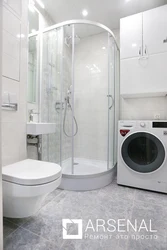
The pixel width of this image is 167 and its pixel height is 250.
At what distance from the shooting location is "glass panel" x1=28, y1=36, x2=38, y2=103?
1.92 meters

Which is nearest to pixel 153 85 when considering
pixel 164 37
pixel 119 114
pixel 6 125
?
pixel 164 37

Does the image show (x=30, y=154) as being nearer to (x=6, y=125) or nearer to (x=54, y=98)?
(x=6, y=125)

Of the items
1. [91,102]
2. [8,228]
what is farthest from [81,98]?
[8,228]

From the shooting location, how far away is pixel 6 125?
4.36 feet

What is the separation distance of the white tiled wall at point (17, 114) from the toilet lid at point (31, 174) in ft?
0.72

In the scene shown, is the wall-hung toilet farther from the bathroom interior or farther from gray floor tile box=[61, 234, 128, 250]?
gray floor tile box=[61, 234, 128, 250]

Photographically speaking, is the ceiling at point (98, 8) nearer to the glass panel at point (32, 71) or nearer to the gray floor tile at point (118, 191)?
the glass panel at point (32, 71)

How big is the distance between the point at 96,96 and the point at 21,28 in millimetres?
1573

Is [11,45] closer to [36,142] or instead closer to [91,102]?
[36,142]

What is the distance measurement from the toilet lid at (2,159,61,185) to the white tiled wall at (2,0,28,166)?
221mm

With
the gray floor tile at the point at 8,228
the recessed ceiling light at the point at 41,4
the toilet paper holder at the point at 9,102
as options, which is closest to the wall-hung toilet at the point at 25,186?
the gray floor tile at the point at 8,228

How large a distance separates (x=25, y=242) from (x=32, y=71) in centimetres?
187

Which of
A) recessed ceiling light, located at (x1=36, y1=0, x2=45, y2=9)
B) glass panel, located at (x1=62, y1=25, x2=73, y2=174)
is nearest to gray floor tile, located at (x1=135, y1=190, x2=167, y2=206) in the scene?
glass panel, located at (x1=62, y1=25, x2=73, y2=174)

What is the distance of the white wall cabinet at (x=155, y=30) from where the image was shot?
1.82 m
